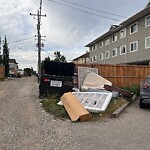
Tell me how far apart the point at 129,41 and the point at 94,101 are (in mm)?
24866

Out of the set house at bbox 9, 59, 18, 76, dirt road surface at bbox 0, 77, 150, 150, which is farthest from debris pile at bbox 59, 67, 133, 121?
house at bbox 9, 59, 18, 76

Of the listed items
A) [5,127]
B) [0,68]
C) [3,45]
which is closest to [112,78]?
[5,127]

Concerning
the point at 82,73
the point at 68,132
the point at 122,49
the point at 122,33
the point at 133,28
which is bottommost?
the point at 68,132

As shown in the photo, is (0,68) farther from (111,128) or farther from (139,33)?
(111,128)

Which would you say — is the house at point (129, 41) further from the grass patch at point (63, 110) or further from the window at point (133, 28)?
the grass patch at point (63, 110)

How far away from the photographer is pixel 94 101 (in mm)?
9898

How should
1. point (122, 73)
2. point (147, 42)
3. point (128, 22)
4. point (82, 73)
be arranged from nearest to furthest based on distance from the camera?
point (82, 73) < point (122, 73) < point (147, 42) < point (128, 22)

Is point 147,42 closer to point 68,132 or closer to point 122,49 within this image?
point 122,49

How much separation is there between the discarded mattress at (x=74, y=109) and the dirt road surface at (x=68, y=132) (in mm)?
309

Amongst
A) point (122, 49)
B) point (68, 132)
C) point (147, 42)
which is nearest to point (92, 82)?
point (68, 132)

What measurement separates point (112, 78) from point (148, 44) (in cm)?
1280

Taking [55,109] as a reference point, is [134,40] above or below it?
above

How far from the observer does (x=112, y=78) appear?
18141 mm

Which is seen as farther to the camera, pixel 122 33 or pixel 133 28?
pixel 122 33
